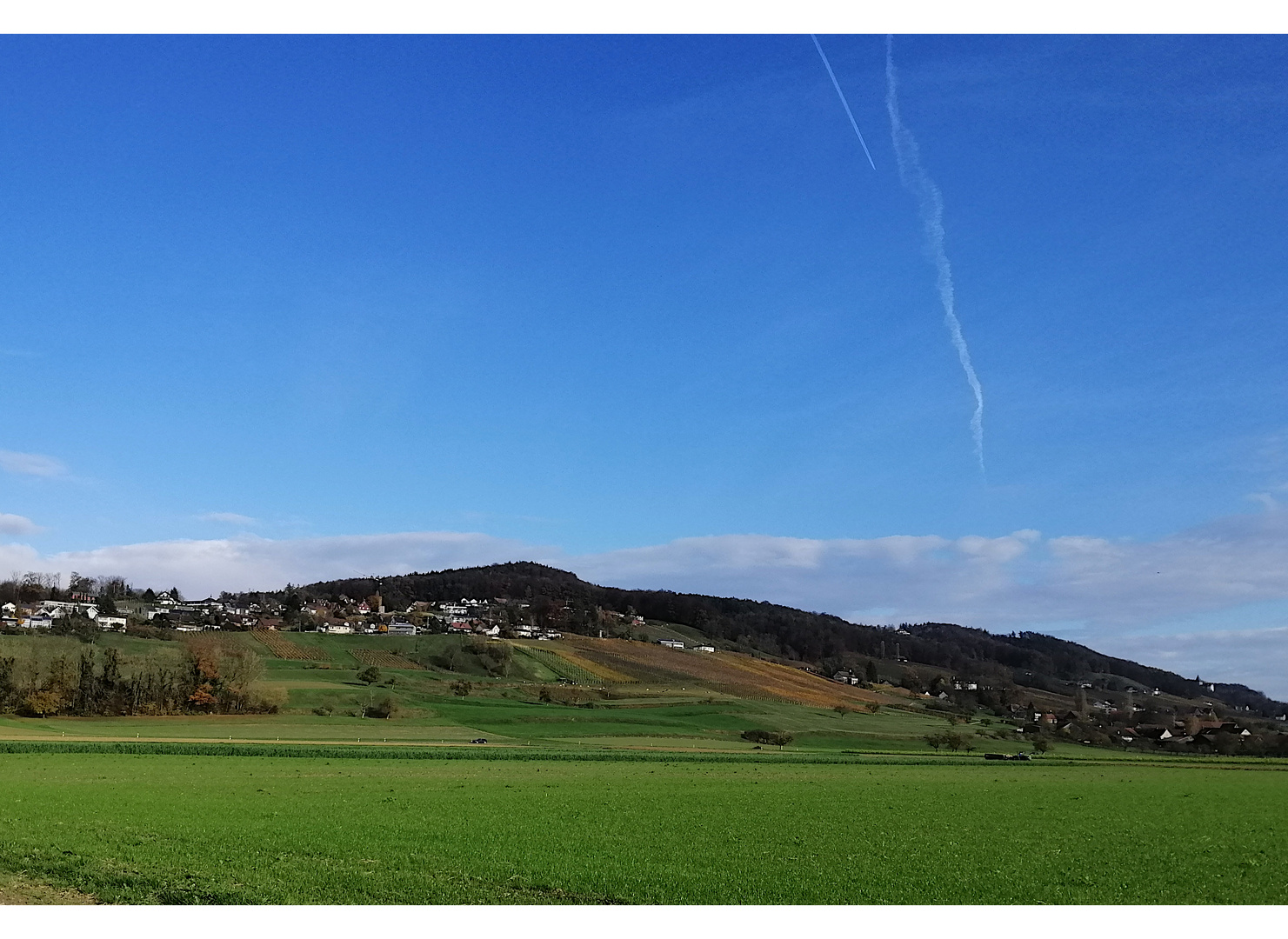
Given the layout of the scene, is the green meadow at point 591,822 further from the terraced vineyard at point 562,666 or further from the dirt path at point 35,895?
the terraced vineyard at point 562,666

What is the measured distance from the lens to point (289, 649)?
175250mm

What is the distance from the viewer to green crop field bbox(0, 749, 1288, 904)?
73.7 ft

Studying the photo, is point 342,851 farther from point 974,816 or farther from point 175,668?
point 175,668

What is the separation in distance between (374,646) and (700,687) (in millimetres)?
59249

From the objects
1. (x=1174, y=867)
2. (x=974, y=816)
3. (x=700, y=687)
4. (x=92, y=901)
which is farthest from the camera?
(x=700, y=687)

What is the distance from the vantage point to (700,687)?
16412 centimetres

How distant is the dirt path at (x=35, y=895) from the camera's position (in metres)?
19.8

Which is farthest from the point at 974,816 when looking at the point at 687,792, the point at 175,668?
the point at 175,668

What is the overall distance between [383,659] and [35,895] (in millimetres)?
155054

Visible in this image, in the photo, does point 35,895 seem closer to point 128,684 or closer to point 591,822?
point 591,822

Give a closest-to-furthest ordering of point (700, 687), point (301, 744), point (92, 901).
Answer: point (92, 901), point (301, 744), point (700, 687)

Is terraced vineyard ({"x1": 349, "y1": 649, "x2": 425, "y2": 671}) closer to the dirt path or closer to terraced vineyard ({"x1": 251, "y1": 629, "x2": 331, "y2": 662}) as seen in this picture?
terraced vineyard ({"x1": 251, "y1": 629, "x2": 331, "y2": 662})

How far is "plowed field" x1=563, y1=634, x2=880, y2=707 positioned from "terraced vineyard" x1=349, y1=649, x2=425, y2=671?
3062 cm
